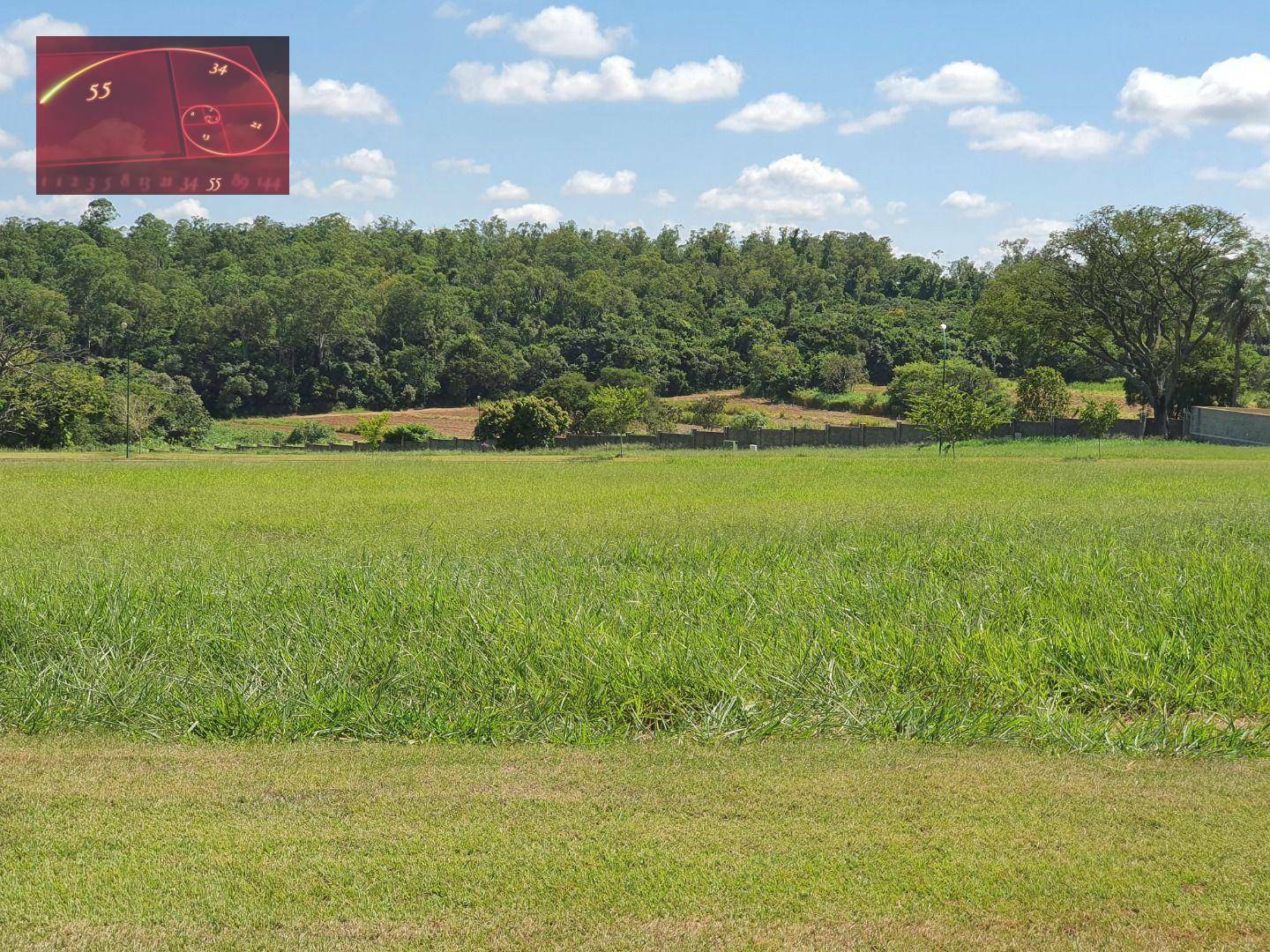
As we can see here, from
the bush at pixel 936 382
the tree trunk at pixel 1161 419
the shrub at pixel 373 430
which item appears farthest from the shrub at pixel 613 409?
the tree trunk at pixel 1161 419

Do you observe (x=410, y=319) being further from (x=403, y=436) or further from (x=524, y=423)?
(x=524, y=423)

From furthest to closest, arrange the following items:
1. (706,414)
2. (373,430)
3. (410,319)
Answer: (410,319)
(706,414)
(373,430)

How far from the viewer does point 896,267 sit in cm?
14050

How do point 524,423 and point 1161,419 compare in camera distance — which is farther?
point 524,423

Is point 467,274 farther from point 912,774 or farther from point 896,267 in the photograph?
point 912,774

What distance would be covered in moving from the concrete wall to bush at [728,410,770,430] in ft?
89.8

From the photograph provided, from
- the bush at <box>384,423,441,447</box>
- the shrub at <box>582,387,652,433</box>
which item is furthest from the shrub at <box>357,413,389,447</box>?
the shrub at <box>582,387,652,433</box>

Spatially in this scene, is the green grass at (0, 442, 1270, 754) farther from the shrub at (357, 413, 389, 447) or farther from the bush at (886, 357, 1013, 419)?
the bush at (886, 357, 1013, 419)

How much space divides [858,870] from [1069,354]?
101 m

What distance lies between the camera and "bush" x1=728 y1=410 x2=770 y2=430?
81562 millimetres

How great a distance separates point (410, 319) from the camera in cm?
11081

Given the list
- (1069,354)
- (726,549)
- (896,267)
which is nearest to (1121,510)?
(726,549)
